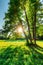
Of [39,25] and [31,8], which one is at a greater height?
[31,8]

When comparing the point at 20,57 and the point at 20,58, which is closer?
the point at 20,58

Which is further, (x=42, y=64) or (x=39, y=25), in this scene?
(x=39, y=25)

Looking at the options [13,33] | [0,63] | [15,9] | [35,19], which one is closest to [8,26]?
[13,33]

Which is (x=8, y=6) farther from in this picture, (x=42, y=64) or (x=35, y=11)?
(x=42, y=64)

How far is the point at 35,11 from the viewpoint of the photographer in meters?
23.9

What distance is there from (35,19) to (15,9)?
372 centimetres

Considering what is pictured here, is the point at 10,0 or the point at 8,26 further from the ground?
the point at 10,0

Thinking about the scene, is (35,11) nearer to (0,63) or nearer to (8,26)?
(8,26)

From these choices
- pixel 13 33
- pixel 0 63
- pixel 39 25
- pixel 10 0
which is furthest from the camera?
pixel 39 25

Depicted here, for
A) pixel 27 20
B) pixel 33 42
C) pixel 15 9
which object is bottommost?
pixel 33 42

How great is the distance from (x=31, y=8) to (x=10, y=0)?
11.3ft

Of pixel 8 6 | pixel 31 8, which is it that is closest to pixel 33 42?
pixel 31 8

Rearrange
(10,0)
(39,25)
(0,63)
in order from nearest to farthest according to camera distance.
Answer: (0,63) → (10,0) → (39,25)

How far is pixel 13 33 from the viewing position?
23891 mm
